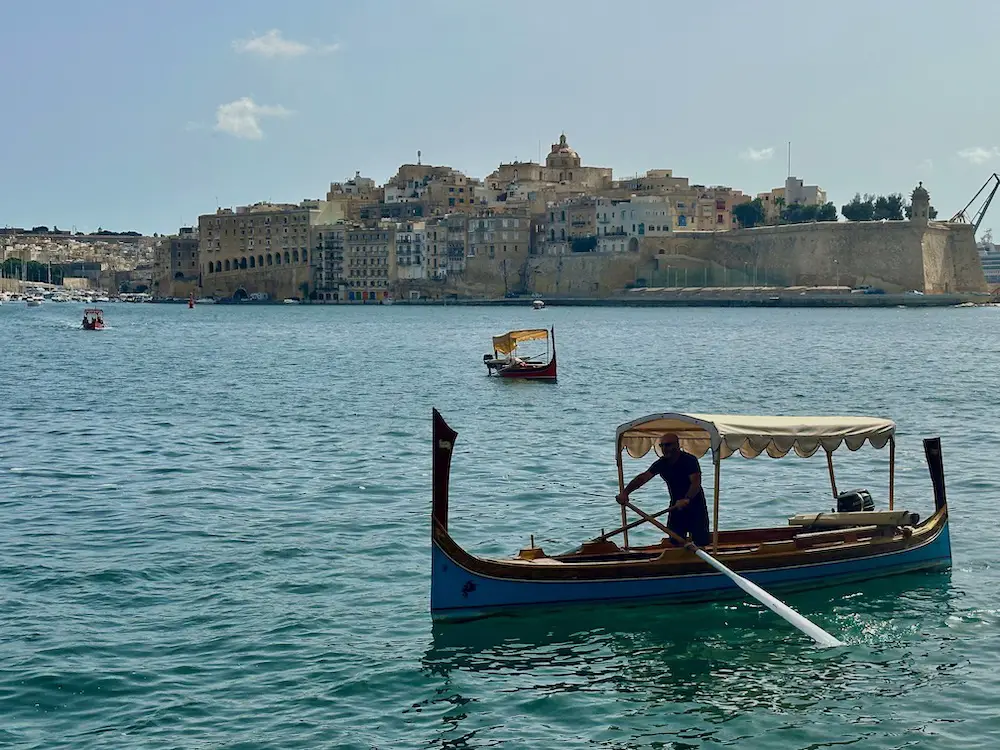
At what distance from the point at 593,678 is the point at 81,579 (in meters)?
4.62

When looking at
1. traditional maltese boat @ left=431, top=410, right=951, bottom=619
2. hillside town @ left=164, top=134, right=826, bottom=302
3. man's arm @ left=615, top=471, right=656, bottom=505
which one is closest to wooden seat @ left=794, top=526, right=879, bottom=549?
traditional maltese boat @ left=431, top=410, right=951, bottom=619

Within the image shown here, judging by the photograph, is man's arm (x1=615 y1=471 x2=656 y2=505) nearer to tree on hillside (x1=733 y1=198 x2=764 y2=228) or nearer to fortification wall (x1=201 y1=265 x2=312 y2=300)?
tree on hillside (x1=733 y1=198 x2=764 y2=228)

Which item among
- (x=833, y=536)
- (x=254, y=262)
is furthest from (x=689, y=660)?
(x=254, y=262)

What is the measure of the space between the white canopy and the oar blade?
0.80m

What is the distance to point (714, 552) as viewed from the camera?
10023 millimetres

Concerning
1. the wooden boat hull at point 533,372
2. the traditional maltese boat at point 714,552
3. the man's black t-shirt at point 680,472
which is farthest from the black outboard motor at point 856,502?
the wooden boat hull at point 533,372

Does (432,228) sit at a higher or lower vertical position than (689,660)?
higher

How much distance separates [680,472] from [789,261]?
87.8 metres

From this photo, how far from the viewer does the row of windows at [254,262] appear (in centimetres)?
11750

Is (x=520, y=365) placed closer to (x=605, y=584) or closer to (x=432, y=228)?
(x=605, y=584)

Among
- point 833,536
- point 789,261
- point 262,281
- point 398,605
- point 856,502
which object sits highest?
point 789,261

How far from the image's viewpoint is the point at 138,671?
865 cm

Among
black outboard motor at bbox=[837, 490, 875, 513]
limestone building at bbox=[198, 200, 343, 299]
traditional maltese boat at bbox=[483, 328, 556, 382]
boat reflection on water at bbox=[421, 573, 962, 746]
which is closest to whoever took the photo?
boat reflection on water at bbox=[421, 573, 962, 746]

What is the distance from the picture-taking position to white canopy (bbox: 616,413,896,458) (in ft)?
33.1
